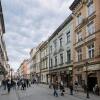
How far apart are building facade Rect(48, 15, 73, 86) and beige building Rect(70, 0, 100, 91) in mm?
3235

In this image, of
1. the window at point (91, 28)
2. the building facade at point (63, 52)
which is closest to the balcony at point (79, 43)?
the window at point (91, 28)

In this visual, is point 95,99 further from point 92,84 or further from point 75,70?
point 75,70

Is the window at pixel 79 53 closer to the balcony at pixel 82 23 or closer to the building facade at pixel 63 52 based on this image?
the balcony at pixel 82 23

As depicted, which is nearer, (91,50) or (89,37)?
(91,50)

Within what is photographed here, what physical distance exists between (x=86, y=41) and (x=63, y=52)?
14.1m

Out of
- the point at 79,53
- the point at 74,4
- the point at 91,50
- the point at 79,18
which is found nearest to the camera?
the point at 91,50

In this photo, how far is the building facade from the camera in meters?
44.2

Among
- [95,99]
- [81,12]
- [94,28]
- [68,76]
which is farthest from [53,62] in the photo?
[95,99]

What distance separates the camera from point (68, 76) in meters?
45.4

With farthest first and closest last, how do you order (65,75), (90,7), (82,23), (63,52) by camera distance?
(63,52) < (65,75) < (82,23) < (90,7)

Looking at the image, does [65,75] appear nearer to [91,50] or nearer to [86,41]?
[86,41]

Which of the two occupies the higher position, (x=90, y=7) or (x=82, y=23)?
(x=90, y=7)

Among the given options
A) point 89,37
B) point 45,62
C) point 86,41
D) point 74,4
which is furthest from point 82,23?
point 45,62

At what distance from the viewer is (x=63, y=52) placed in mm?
49219
